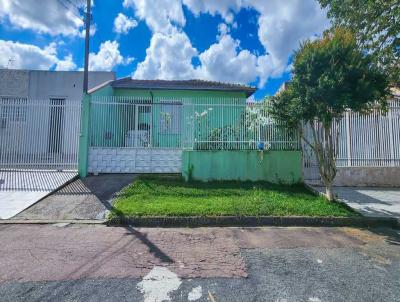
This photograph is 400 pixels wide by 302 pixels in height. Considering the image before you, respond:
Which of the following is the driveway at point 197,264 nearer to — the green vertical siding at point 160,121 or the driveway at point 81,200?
the driveway at point 81,200

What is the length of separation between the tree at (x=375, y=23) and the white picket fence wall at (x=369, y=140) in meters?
1.75

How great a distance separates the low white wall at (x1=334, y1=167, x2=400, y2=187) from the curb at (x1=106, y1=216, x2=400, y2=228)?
3.84 m

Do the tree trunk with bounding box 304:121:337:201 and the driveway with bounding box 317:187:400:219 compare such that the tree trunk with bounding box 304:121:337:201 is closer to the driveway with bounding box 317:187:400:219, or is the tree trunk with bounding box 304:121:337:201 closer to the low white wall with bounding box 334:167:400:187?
the driveway with bounding box 317:187:400:219

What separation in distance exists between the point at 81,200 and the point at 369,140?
32.1 feet

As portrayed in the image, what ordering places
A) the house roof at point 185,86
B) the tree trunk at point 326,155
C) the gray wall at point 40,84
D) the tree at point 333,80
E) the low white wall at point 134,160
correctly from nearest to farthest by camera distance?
the tree at point 333,80 < the tree trunk at point 326,155 < the low white wall at point 134,160 < the house roof at point 185,86 < the gray wall at point 40,84

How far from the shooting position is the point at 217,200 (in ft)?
22.6

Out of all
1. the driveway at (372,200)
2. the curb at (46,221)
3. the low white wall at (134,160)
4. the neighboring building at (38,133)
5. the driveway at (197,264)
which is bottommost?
the driveway at (197,264)

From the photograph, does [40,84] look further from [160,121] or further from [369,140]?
[369,140]

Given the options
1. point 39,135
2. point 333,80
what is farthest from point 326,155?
point 39,135

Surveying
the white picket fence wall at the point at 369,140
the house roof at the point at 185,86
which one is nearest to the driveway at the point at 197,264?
the white picket fence wall at the point at 369,140

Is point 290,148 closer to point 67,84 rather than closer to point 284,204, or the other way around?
point 284,204

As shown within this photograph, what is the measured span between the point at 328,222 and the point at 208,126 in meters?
4.93

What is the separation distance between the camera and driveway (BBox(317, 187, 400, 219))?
21.6 ft

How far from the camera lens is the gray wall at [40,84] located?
15398 mm
